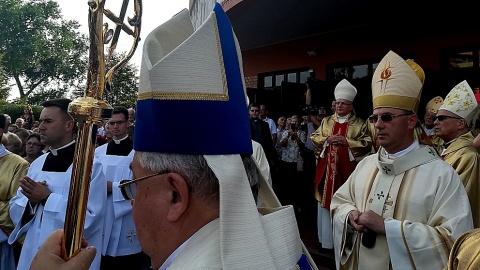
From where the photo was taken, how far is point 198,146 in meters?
1.25

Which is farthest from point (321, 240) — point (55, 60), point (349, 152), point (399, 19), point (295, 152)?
point (55, 60)

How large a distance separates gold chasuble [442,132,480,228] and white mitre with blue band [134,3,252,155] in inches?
130

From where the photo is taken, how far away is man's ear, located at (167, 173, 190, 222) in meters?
1.25

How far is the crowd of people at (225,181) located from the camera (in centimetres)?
125

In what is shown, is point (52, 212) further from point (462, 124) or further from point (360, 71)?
point (360, 71)

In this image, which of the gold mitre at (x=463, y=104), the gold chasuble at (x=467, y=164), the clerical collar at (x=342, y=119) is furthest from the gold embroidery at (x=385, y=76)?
the clerical collar at (x=342, y=119)

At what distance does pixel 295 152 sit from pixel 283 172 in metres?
0.53

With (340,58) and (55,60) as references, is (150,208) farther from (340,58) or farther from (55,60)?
(55,60)

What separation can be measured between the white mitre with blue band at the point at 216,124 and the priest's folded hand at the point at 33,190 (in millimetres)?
2433

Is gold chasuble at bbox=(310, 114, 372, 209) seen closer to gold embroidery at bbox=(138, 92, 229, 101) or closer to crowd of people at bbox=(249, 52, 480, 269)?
crowd of people at bbox=(249, 52, 480, 269)

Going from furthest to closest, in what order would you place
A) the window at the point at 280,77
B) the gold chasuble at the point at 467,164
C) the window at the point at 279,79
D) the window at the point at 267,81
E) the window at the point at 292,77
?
the window at the point at 267,81 < the window at the point at 279,79 < the window at the point at 292,77 < the window at the point at 280,77 < the gold chasuble at the point at 467,164

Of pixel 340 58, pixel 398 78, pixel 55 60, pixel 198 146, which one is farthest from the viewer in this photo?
pixel 55 60

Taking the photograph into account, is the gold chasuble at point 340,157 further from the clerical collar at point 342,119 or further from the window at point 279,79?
the window at point 279,79

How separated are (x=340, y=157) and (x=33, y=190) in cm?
437
